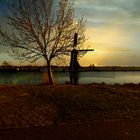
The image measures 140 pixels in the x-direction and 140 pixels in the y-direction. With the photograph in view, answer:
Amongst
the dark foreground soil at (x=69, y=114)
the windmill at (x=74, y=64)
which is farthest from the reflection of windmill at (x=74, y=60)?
the dark foreground soil at (x=69, y=114)

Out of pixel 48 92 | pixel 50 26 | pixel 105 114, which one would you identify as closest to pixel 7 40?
pixel 50 26

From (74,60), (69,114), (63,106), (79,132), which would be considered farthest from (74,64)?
(79,132)

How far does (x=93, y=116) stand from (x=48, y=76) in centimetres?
1571

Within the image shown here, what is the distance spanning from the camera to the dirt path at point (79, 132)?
10891 millimetres

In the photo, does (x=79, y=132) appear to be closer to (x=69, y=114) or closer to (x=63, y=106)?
(x=69, y=114)

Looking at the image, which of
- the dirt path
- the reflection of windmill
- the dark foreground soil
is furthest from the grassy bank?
the reflection of windmill

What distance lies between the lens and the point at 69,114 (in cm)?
1438

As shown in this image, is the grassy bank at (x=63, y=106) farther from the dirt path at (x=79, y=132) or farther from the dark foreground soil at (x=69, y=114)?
the dirt path at (x=79, y=132)

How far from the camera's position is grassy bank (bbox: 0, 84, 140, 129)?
44.1ft

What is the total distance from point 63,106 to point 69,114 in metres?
1.38

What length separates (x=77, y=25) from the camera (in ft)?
96.4

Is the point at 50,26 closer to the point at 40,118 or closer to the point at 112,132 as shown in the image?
the point at 40,118

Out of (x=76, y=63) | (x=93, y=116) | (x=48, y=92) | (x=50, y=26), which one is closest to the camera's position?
(x=93, y=116)

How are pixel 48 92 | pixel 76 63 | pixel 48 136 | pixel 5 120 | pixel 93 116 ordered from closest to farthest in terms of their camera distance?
pixel 48 136 → pixel 5 120 → pixel 93 116 → pixel 48 92 → pixel 76 63
